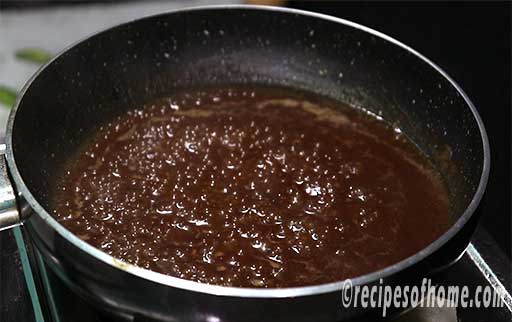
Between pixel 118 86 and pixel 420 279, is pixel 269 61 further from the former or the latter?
pixel 420 279

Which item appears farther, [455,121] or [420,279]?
[455,121]

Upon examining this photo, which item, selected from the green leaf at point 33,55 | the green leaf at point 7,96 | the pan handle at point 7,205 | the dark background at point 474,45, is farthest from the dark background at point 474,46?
the pan handle at point 7,205

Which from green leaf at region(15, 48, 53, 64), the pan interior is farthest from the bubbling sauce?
green leaf at region(15, 48, 53, 64)

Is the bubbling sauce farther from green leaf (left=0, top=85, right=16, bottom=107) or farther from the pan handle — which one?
green leaf (left=0, top=85, right=16, bottom=107)

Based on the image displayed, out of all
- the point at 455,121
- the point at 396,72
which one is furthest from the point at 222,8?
the point at 455,121

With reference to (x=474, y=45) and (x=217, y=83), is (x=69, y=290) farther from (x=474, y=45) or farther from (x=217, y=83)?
(x=474, y=45)
